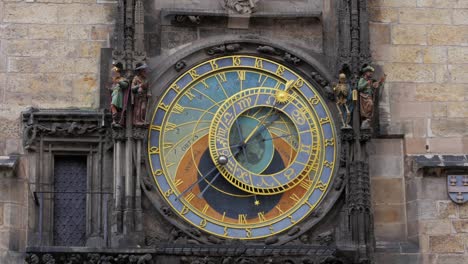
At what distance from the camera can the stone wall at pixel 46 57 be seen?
1496cm

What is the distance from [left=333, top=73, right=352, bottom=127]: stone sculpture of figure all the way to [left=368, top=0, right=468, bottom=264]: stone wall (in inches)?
19.2

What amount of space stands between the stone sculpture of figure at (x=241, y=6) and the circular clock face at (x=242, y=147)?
53 centimetres

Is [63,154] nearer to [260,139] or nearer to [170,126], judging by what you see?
[170,126]

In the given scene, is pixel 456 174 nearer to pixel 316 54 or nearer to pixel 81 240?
pixel 316 54

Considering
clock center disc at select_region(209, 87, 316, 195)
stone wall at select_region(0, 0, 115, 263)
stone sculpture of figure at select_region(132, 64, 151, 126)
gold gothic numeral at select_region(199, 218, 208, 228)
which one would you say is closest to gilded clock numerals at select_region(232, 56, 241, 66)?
clock center disc at select_region(209, 87, 316, 195)

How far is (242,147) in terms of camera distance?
15.0m

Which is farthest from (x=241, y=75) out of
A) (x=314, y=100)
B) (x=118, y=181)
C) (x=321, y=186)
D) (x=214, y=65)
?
(x=118, y=181)

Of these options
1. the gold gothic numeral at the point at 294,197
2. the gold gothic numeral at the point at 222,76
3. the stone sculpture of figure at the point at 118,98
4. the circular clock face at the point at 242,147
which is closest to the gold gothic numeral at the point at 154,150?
the circular clock face at the point at 242,147

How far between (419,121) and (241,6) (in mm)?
2345

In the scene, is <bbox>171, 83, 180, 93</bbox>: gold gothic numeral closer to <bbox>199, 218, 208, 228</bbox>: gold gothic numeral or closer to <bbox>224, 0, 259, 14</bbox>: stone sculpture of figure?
<bbox>224, 0, 259, 14</bbox>: stone sculpture of figure

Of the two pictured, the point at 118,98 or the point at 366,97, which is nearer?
the point at 118,98

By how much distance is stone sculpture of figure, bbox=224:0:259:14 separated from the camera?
50.4 feet

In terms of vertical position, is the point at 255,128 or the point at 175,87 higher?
the point at 175,87

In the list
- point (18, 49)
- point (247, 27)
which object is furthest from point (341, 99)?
point (18, 49)
